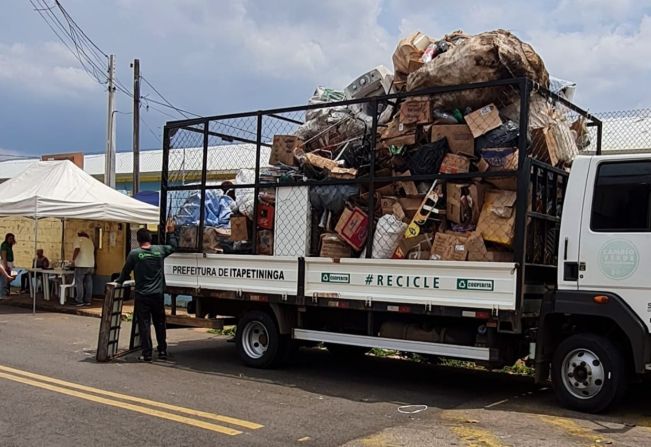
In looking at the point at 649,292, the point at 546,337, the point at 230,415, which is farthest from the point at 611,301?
the point at 230,415

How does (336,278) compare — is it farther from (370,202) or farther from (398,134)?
(398,134)

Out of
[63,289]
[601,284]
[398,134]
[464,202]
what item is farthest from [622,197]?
[63,289]

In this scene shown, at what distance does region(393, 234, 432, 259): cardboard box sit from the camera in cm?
797

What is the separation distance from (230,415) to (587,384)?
3.48 m

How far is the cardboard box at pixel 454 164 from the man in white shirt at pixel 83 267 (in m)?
12.0

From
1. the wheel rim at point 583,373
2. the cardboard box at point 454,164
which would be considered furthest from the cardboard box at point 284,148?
the wheel rim at point 583,373

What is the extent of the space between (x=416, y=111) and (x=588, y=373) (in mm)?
3462

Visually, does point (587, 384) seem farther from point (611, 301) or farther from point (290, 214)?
point (290, 214)

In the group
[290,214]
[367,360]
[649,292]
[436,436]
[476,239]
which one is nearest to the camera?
[436,436]

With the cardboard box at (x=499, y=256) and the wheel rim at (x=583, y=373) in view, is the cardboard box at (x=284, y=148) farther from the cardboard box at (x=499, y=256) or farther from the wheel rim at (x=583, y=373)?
the wheel rim at (x=583, y=373)

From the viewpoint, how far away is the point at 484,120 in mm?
7793

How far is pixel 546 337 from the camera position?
720cm

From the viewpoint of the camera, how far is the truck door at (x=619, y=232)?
21.7ft

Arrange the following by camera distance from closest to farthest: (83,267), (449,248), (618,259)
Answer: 1. (618,259)
2. (449,248)
3. (83,267)
